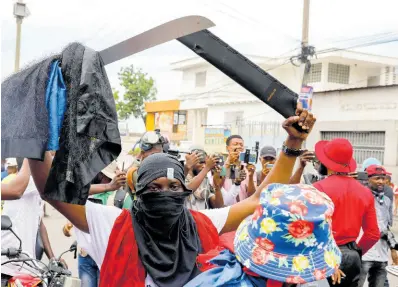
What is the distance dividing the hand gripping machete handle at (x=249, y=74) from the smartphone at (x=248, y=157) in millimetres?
2837

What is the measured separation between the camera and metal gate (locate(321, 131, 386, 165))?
17.8 metres

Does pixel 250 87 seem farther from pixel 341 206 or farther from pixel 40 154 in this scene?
pixel 341 206

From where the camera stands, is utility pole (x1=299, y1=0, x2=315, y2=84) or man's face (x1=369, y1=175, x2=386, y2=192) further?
utility pole (x1=299, y1=0, x2=315, y2=84)

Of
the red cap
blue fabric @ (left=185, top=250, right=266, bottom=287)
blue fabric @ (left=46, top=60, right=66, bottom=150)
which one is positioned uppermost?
blue fabric @ (left=46, top=60, right=66, bottom=150)

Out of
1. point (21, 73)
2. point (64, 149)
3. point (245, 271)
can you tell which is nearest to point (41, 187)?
point (64, 149)

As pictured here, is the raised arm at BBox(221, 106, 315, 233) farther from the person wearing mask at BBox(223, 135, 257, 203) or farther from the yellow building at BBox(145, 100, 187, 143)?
the yellow building at BBox(145, 100, 187, 143)

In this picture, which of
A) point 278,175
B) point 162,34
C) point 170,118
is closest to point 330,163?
point 278,175

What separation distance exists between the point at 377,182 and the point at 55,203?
4.69m

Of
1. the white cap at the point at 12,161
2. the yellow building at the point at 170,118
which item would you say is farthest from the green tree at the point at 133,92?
the white cap at the point at 12,161

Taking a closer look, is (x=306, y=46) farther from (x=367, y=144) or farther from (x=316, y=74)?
(x=316, y=74)

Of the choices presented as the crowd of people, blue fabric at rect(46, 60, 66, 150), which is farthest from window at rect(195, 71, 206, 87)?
blue fabric at rect(46, 60, 66, 150)

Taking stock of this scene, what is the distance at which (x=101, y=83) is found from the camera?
2.08 metres

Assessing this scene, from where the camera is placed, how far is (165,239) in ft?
8.31

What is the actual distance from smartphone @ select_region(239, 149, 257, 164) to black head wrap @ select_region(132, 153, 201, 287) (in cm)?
313
